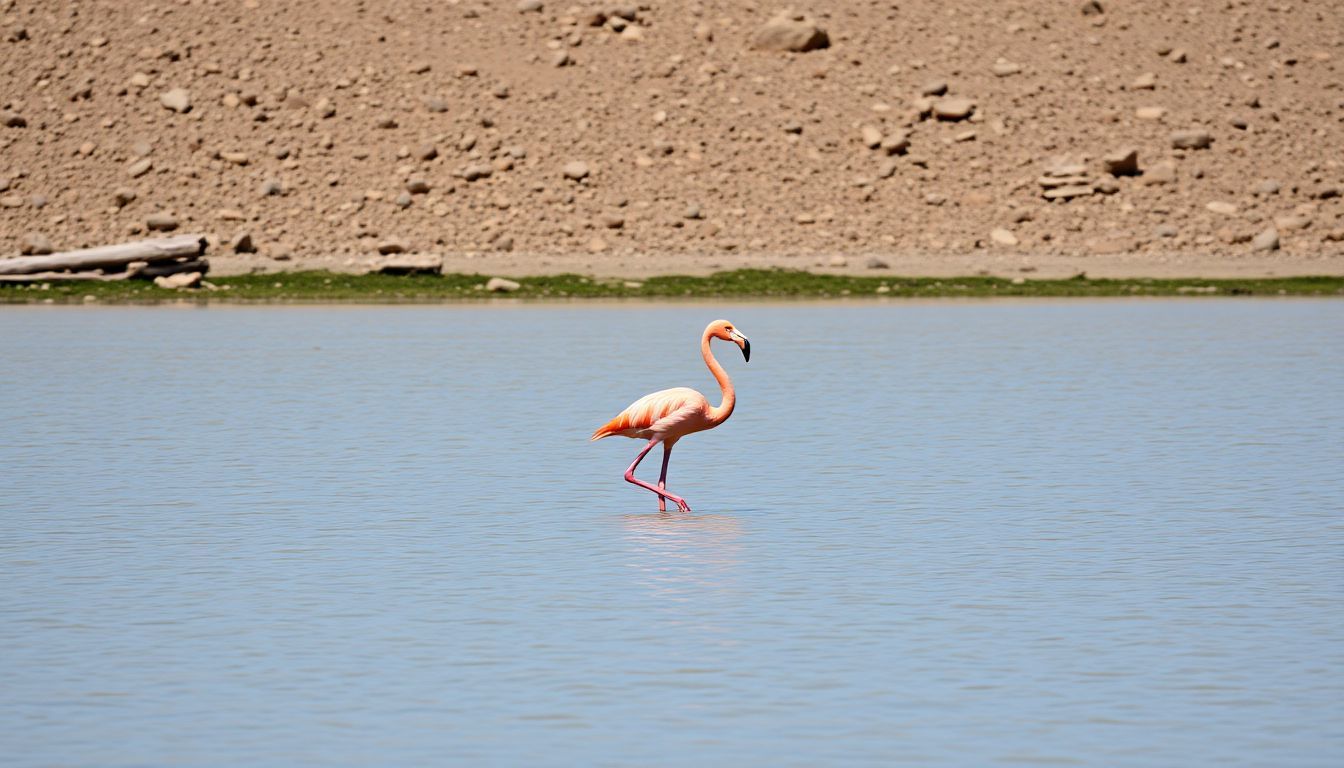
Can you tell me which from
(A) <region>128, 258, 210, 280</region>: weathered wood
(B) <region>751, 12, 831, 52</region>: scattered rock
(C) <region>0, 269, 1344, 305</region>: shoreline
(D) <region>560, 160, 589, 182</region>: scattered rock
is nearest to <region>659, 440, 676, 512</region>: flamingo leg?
(C) <region>0, 269, 1344, 305</region>: shoreline

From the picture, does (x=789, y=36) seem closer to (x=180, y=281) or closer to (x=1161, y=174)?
(x=1161, y=174)

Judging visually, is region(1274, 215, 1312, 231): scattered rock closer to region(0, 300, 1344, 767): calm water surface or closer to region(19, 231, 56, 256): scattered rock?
region(0, 300, 1344, 767): calm water surface

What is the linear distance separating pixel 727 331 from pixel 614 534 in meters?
1.98

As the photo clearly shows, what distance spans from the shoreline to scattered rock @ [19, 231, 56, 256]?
357 cm

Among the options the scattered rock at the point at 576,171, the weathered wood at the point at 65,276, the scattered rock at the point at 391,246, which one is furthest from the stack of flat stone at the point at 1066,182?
the weathered wood at the point at 65,276

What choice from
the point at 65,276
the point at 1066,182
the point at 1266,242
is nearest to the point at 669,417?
the point at 65,276

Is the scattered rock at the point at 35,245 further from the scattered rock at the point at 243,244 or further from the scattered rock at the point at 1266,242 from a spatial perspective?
the scattered rock at the point at 1266,242

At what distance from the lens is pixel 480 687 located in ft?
28.4

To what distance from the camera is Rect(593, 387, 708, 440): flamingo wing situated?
1405cm

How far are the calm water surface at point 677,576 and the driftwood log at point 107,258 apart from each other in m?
21.0

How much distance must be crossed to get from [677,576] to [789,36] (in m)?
50.1

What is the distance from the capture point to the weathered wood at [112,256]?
4541cm

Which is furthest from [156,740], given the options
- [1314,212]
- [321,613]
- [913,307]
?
[1314,212]

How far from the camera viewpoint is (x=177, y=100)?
58344mm
